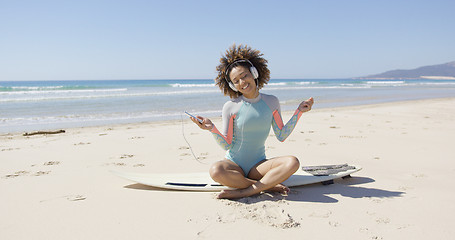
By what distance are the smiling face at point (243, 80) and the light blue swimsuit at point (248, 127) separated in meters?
0.09

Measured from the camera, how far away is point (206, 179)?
11.3ft

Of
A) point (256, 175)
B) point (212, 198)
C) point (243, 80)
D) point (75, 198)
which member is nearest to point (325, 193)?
point (256, 175)

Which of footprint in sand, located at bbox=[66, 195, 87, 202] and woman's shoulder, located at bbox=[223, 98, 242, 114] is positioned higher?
woman's shoulder, located at bbox=[223, 98, 242, 114]

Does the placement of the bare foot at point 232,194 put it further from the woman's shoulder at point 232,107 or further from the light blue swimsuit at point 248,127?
the woman's shoulder at point 232,107

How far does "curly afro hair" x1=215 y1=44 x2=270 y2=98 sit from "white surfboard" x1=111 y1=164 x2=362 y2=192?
92 cm

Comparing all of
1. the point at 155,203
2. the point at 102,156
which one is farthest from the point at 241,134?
the point at 102,156

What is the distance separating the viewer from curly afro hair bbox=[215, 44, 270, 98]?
3.20 metres

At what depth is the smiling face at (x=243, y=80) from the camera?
10.1ft

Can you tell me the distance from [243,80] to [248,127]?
1.43 ft

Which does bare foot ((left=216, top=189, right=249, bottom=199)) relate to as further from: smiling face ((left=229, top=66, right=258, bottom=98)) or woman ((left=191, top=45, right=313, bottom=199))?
smiling face ((left=229, top=66, right=258, bottom=98))

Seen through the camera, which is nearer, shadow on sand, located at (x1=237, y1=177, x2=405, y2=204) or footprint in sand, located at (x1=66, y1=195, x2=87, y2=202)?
shadow on sand, located at (x1=237, y1=177, x2=405, y2=204)

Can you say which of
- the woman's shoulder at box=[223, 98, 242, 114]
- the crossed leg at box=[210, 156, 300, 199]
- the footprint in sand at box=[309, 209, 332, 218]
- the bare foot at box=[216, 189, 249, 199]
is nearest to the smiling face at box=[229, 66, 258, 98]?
the woman's shoulder at box=[223, 98, 242, 114]

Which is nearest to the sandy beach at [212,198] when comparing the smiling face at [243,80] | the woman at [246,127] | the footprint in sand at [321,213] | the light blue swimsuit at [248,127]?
the footprint in sand at [321,213]

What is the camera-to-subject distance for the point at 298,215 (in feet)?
8.63
